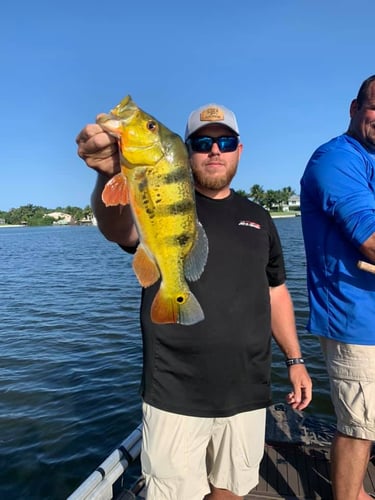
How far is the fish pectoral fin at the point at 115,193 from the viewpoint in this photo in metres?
1.94

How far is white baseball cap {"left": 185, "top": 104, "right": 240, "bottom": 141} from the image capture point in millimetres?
2764

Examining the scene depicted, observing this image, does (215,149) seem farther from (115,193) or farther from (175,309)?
(175,309)

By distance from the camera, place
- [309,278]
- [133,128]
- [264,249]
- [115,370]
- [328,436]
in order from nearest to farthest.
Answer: [133,128] < [264,249] < [309,278] < [328,436] < [115,370]

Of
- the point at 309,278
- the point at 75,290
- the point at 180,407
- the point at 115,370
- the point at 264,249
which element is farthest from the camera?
the point at 75,290

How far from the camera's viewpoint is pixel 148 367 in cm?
260

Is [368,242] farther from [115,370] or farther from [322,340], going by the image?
[115,370]

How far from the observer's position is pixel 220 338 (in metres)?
2.60

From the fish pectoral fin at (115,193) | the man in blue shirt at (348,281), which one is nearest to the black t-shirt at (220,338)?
the man in blue shirt at (348,281)

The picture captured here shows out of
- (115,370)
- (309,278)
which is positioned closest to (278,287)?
(309,278)

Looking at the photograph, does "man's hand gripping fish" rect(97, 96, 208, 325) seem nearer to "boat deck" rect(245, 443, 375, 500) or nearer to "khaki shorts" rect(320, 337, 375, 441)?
"khaki shorts" rect(320, 337, 375, 441)

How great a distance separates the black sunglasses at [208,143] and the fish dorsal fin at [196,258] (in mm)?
750

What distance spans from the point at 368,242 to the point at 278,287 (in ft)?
2.76

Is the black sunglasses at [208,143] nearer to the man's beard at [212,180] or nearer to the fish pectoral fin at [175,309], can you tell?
the man's beard at [212,180]

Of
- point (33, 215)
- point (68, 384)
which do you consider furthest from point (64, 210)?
point (68, 384)
